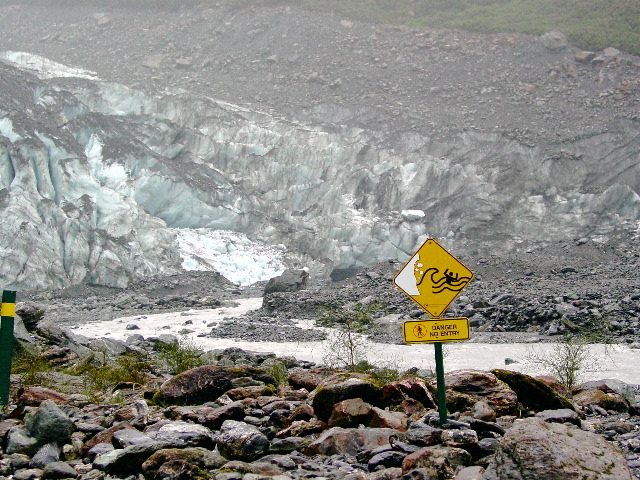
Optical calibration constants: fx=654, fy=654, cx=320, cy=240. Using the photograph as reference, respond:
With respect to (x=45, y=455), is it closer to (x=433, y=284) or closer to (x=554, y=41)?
(x=433, y=284)

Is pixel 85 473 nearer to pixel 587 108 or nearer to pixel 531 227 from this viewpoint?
pixel 531 227

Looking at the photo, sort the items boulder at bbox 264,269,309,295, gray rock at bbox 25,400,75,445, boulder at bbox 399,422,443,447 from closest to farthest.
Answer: boulder at bbox 399,422,443,447, gray rock at bbox 25,400,75,445, boulder at bbox 264,269,309,295

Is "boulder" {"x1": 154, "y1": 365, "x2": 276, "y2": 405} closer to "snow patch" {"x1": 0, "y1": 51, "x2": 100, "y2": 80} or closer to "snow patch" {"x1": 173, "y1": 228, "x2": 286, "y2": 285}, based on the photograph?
"snow patch" {"x1": 173, "y1": 228, "x2": 286, "y2": 285}

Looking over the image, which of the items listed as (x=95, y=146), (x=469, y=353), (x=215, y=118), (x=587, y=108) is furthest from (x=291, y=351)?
(x=587, y=108)

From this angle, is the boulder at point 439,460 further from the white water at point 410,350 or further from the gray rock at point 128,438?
the white water at point 410,350

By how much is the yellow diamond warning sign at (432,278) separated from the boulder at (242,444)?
1501 millimetres

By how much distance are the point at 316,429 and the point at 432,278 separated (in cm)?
152

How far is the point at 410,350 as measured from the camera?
1315 centimetres

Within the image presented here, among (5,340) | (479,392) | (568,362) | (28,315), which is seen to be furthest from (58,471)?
(28,315)

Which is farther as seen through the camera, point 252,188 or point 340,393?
point 252,188

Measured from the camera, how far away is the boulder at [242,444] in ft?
15.0

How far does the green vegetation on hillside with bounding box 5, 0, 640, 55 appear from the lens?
1564 inches

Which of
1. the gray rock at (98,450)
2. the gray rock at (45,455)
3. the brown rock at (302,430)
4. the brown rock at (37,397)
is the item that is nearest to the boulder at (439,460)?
the brown rock at (302,430)

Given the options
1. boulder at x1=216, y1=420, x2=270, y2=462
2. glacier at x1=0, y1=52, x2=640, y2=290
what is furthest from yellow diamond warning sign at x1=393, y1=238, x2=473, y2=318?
glacier at x1=0, y1=52, x2=640, y2=290
